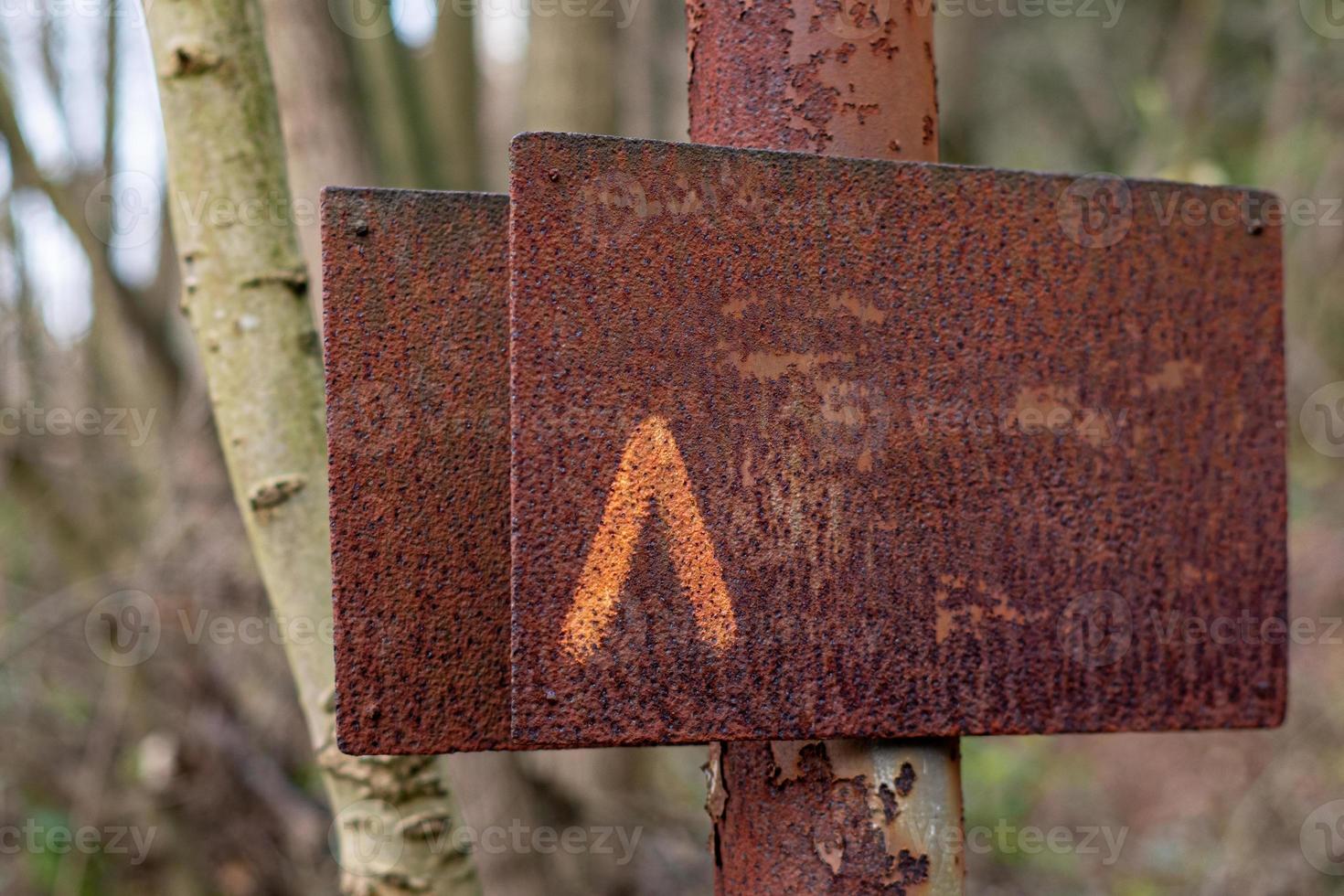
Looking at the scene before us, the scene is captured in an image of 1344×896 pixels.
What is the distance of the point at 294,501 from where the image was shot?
147cm

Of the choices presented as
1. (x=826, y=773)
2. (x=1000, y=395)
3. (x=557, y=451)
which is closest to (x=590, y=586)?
(x=557, y=451)

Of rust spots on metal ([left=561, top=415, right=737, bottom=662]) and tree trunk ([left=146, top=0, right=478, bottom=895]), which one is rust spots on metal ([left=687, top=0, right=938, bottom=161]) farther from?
tree trunk ([left=146, top=0, right=478, bottom=895])

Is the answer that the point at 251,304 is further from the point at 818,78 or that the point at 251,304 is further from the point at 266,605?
the point at 266,605

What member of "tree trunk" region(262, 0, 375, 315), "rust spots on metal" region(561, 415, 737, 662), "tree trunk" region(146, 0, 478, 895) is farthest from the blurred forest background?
"rust spots on metal" region(561, 415, 737, 662)

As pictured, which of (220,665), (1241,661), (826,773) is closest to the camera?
(826,773)

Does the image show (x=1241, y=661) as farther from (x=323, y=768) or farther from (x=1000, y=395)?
(x=323, y=768)

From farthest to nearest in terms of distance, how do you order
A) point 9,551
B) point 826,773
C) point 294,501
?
1. point 9,551
2. point 294,501
3. point 826,773

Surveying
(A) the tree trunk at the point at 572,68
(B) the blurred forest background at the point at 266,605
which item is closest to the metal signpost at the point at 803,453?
(B) the blurred forest background at the point at 266,605

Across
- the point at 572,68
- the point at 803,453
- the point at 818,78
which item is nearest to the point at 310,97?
the point at 572,68

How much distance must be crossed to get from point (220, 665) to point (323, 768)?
272cm

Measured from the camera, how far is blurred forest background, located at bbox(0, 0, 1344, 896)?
11.8 ft

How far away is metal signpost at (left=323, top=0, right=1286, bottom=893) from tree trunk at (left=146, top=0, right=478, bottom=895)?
48 cm

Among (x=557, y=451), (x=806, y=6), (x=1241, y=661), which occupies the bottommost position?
(x=1241, y=661)

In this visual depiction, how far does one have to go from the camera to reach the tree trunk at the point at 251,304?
4.79ft
